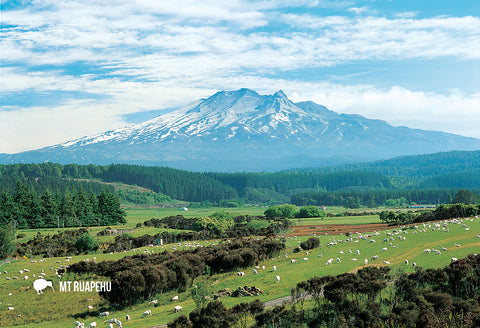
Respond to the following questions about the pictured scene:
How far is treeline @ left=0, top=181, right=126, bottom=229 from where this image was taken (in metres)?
89.7

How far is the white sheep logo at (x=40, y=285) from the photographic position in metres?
32.8

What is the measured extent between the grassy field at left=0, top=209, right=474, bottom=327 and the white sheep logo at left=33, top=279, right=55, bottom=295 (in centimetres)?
41

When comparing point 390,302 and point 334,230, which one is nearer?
point 390,302

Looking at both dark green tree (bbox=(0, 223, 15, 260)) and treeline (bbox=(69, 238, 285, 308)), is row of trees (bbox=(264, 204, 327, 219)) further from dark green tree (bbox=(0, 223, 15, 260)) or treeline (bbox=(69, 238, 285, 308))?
dark green tree (bbox=(0, 223, 15, 260))

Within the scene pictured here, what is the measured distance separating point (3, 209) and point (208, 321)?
8356cm

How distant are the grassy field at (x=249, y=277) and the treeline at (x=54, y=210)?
50.5m

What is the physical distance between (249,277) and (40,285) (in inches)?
619

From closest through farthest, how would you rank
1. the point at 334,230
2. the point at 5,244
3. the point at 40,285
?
1. the point at 40,285
2. the point at 5,244
3. the point at 334,230

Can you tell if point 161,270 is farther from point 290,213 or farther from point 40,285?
point 290,213

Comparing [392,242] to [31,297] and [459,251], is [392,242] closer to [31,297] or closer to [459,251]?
[459,251]

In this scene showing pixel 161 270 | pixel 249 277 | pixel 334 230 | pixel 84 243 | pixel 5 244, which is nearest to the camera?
pixel 161 270

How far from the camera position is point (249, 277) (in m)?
34.9

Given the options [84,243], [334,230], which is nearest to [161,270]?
[84,243]

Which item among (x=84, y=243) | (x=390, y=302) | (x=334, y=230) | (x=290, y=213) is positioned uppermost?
(x=390, y=302)
